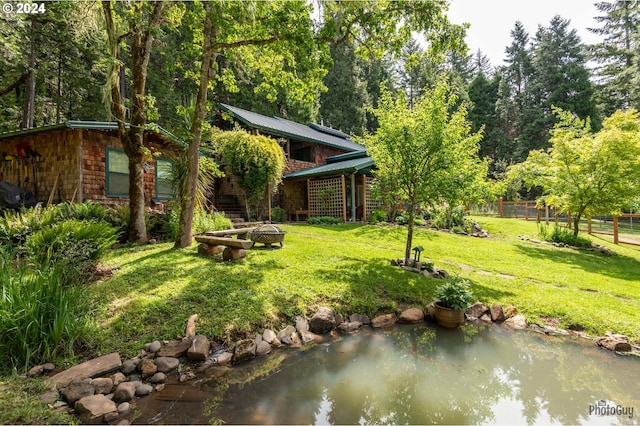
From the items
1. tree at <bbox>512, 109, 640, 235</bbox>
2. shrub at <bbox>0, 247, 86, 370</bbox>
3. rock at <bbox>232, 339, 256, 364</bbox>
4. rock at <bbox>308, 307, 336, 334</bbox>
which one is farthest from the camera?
tree at <bbox>512, 109, 640, 235</bbox>

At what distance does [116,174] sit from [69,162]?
1199 mm

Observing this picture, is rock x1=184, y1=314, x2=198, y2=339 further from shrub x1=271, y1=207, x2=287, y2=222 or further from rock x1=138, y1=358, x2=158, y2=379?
shrub x1=271, y1=207, x2=287, y2=222

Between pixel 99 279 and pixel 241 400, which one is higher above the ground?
pixel 99 279

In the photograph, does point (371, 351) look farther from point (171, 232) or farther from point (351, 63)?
point (351, 63)

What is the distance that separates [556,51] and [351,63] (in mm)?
23612

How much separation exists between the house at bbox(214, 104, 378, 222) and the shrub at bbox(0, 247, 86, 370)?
452 inches

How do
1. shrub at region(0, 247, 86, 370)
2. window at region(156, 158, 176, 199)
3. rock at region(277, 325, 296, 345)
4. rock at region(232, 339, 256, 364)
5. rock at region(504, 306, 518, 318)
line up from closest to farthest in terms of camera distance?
shrub at region(0, 247, 86, 370) → rock at region(232, 339, 256, 364) → rock at region(277, 325, 296, 345) → rock at region(504, 306, 518, 318) → window at region(156, 158, 176, 199)

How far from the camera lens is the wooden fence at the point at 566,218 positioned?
43.4ft

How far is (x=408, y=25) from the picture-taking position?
22.4 feet

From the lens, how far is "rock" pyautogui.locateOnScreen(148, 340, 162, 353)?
3461 millimetres

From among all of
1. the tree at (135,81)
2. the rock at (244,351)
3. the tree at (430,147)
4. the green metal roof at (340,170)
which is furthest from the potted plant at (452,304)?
the green metal roof at (340,170)

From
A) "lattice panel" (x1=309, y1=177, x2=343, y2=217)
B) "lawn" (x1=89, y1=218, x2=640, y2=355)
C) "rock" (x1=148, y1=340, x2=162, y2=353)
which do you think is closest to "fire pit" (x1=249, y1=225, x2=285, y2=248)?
"lawn" (x1=89, y1=218, x2=640, y2=355)

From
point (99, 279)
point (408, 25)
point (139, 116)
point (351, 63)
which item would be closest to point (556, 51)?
point (351, 63)

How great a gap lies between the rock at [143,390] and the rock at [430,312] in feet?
13.2
